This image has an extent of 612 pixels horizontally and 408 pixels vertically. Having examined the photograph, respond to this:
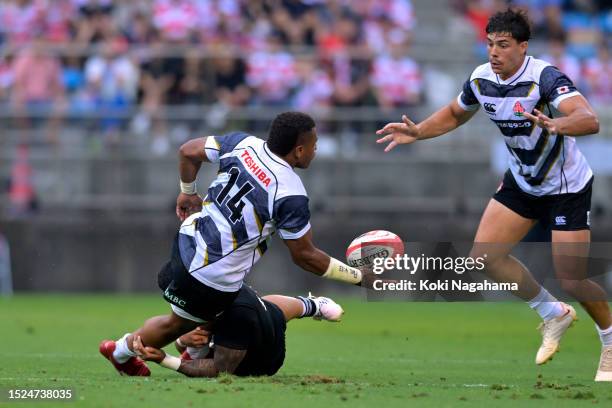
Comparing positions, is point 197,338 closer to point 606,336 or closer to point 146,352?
point 146,352

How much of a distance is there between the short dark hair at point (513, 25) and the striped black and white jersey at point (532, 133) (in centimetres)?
22

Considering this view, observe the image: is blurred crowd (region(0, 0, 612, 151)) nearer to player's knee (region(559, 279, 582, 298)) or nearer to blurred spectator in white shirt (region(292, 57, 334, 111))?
blurred spectator in white shirt (region(292, 57, 334, 111))

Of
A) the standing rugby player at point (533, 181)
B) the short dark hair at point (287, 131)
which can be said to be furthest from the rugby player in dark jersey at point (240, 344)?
the standing rugby player at point (533, 181)

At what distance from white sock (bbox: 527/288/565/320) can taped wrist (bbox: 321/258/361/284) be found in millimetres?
2113

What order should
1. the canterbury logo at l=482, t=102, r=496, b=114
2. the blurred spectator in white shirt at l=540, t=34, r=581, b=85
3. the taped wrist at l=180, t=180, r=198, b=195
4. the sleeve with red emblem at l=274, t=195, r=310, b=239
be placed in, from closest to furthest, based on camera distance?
1. the sleeve with red emblem at l=274, t=195, r=310, b=239
2. the taped wrist at l=180, t=180, r=198, b=195
3. the canterbury logo at l=482, t=102, r=496, b=114
4. the blurred spectator in white shirt at l=540, t=34, r=581, b=85

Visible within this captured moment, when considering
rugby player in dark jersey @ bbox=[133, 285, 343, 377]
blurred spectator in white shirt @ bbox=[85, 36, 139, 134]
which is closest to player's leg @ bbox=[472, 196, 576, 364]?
rugby player in dark jersey @ bbox=[133, 285, 343, 377]

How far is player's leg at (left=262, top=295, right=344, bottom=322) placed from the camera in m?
9.63

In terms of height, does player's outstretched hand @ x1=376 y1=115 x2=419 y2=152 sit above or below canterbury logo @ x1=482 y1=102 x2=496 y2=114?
below

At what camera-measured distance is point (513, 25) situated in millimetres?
9836

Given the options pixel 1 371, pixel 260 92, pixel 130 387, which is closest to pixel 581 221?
pixel 130 387

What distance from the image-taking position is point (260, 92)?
66.9ft

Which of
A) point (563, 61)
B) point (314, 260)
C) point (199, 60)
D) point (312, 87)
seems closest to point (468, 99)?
point (314, 260)

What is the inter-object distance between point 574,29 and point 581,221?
13.8m

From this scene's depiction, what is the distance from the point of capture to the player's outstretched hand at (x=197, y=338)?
30.8 feet
